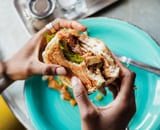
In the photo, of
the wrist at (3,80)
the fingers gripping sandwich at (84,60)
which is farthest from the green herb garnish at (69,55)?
the wrist at (3,80)

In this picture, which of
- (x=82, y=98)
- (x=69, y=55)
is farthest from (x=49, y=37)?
(x=82, y=98)

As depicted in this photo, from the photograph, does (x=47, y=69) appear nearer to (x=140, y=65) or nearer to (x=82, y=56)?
(x=82, y=56)

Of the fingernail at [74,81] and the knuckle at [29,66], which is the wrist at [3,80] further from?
the fingernail at [74,81]

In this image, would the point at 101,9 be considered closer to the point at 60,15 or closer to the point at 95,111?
the point at 60,15

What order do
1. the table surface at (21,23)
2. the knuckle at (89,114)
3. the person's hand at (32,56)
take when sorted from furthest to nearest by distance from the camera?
the table surface at (21,23) < the person's hand at (32,56) < the knuckle at (89,114)

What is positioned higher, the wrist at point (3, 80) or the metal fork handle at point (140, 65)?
the wrist at point (3, 80)

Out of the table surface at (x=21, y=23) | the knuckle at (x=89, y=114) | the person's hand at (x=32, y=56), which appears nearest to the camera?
the knuckle at (x=89, y=114)

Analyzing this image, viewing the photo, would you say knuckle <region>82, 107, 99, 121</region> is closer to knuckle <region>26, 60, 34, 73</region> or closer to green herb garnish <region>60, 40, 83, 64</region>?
green herb garnish <region>60, 40, 83, 64</region>
